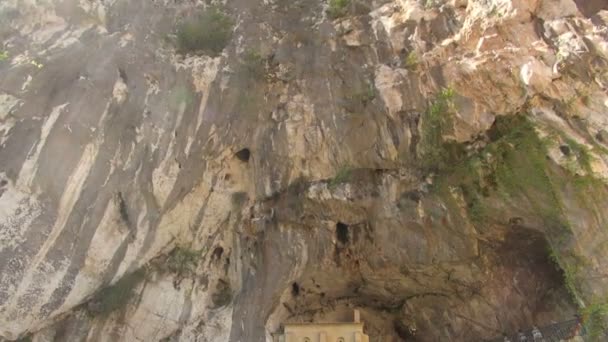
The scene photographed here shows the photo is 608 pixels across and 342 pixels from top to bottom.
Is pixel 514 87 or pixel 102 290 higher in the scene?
pixel 514 87

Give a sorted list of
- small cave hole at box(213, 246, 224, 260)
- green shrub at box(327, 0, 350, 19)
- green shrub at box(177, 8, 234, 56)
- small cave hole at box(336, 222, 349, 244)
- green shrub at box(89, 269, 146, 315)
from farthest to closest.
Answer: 1. green shrub at box(327, 0, 350, 19)
2. green shrub at box(177, 8, 234, 56)
3. small cave hole at box(213, 246, 224, 260)
4. small cave hole at box(336, 222, 349, 244)
5. green shrub at box(89, 269, 146, 315)

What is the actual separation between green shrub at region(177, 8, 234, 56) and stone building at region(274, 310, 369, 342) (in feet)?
22.0

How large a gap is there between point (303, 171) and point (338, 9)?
4200mm

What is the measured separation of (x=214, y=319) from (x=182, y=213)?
2433mm

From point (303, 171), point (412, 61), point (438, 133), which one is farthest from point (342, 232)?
point (412, 61)

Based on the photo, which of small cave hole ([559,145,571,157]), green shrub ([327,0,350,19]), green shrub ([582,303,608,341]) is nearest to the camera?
green shrub ([582,303,608,341])

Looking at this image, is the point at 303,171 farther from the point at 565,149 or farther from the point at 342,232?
the point at 565,149

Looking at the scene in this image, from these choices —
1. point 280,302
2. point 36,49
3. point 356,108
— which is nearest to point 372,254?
point 280,302

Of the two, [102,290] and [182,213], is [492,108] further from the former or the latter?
[102,290]

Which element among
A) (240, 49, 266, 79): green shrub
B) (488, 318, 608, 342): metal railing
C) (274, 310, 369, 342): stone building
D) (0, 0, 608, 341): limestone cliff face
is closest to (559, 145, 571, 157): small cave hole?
(0, 0, 608, 341): limestone cliff face

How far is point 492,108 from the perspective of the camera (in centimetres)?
1123

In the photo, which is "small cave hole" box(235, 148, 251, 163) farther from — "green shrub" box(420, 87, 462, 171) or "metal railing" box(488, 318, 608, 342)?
"metal railing" box(488, 318, 608, 342)

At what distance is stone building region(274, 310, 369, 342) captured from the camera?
12164mm

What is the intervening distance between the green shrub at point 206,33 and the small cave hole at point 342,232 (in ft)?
16.6
